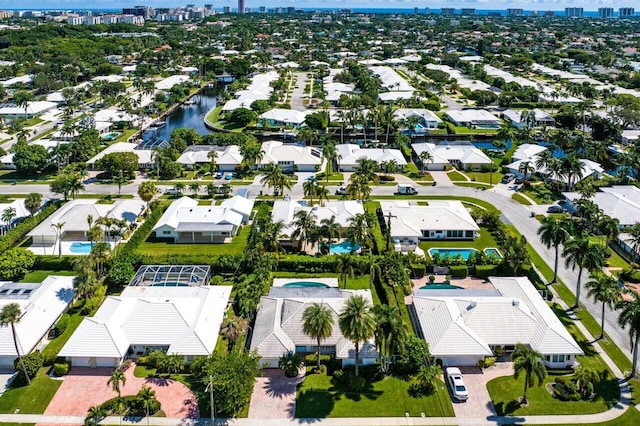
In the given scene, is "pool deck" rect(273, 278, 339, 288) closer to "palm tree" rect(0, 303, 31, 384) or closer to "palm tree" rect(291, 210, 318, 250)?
"palm tree" rect(291, 210, 318, 250)

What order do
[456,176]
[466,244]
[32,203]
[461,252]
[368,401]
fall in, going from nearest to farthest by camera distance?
1. [368,401]
2. [461,252]
3. [466,244]
4. [32,203]
5. [456,176]

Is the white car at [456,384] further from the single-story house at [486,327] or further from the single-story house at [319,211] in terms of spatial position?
the single-story house at [319,211]

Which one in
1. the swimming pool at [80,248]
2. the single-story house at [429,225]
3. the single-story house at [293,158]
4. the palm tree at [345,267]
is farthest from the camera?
the single-story house at [293,158]

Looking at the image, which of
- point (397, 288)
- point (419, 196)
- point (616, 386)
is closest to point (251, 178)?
point (419, 196)

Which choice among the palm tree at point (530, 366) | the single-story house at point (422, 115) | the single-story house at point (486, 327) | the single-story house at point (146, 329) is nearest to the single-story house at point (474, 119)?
the single-story house at point (422, 115)

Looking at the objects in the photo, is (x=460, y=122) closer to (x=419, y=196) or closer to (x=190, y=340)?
(x=419, y=196)


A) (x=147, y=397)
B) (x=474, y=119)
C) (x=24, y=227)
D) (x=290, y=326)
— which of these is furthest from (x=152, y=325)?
(x=474, y=119)

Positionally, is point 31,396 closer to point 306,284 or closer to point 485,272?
point 306,284
